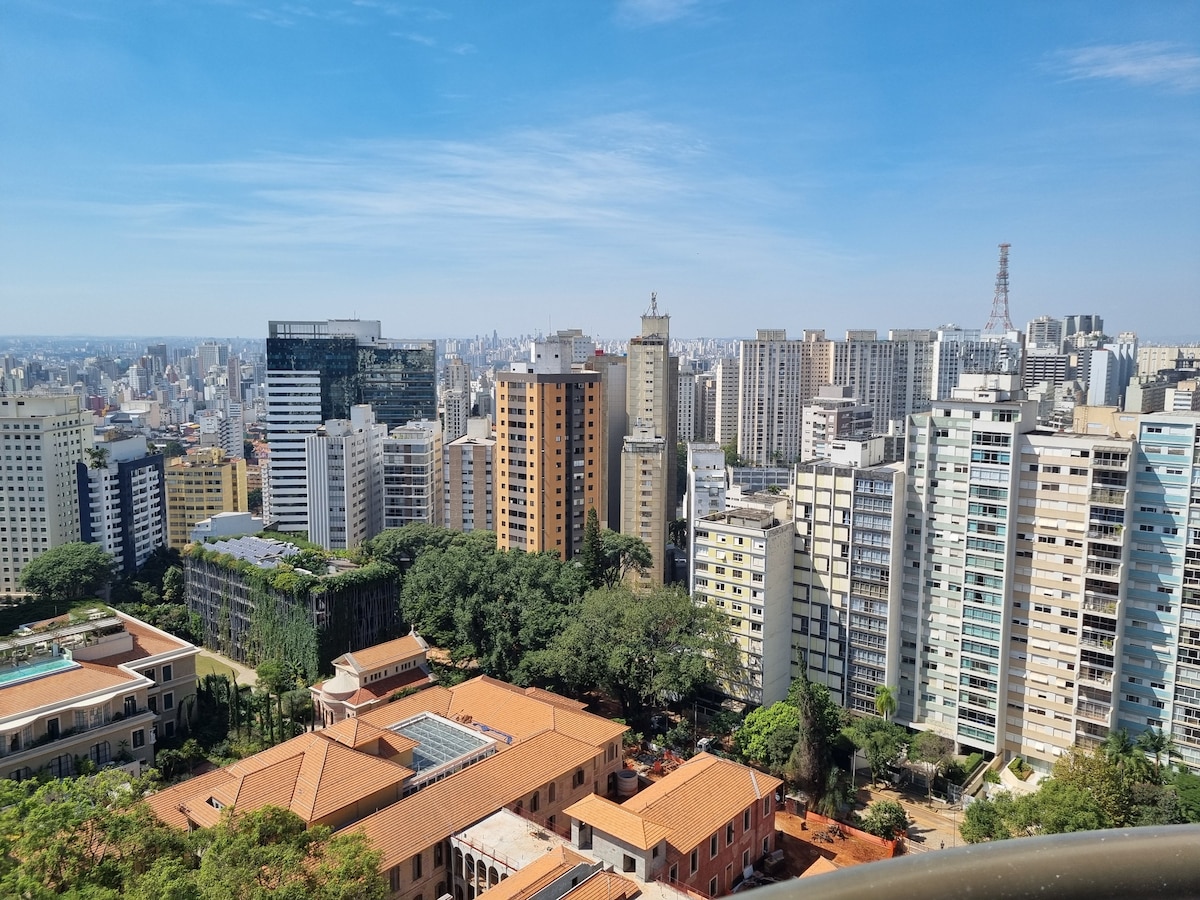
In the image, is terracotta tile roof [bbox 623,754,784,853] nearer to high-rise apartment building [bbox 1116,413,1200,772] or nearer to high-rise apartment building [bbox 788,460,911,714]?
high-rise apartment building [bbox 788,460,911,714]

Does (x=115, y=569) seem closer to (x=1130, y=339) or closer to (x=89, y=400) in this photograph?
(x=89, y=400)

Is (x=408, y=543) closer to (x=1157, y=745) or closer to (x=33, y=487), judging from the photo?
(x=33, y=487)

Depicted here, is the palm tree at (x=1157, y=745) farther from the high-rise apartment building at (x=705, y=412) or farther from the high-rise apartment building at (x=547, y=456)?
the high-rise apartment building at (x=705, y=412)

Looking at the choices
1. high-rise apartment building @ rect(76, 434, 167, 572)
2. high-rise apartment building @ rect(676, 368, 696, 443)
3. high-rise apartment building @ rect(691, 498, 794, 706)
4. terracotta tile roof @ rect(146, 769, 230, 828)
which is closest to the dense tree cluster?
terracotta tile roof @ rect(146, 769, 230, 828)

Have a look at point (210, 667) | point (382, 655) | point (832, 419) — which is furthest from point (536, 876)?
point (832, 419)

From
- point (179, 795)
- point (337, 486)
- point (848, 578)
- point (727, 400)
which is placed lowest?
point (179, 795)

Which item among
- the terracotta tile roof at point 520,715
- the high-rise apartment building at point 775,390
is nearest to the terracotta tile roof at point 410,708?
the terracotta tile roof at point 520,715
